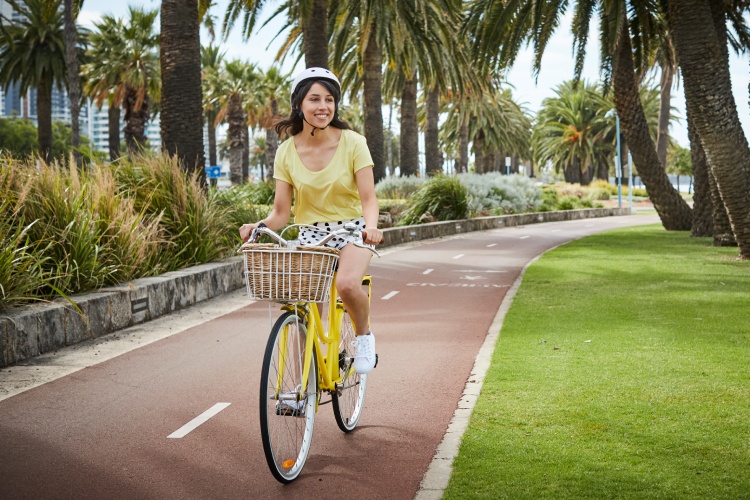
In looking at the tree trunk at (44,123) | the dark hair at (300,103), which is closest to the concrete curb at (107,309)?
the dark hair at (300,103)

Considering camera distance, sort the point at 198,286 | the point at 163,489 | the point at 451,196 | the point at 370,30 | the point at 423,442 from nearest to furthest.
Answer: the point at 163,489 → the point at 423,442 → the point at 198,286 → the point at 370,30 → the point at 451,196

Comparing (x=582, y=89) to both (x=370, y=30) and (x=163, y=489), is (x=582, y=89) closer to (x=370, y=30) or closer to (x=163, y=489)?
(x=370, y=30)

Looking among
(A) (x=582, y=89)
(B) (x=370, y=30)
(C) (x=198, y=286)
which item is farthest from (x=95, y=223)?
(A) (x=582, y=89)

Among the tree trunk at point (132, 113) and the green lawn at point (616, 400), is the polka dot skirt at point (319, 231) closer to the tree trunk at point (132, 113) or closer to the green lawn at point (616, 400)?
the green lawn at point (616, 400)

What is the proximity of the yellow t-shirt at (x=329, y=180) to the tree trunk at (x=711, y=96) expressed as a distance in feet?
42.7

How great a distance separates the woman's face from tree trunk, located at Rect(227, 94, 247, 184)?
2298 inches

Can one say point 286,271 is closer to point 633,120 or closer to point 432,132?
point 633,120

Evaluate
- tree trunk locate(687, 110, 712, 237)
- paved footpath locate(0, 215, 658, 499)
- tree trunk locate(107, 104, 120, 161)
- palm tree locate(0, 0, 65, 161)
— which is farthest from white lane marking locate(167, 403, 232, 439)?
palm tree locate(0, 0, 65, 161)

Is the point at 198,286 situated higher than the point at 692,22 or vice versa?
the point at 692,22

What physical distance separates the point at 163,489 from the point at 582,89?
81.1 m

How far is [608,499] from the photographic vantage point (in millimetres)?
4605

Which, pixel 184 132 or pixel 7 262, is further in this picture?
pixel 184 132

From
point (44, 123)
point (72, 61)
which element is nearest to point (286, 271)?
point (72, 61)

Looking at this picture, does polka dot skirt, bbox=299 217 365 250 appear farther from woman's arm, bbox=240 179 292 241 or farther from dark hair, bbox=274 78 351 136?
dark hair, bbox=274 78 351 136
